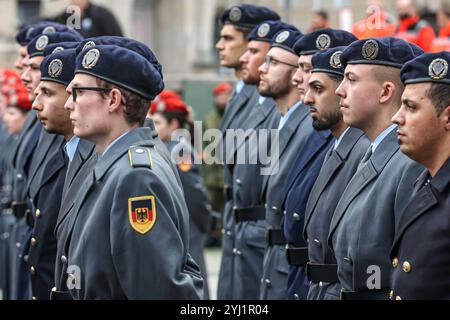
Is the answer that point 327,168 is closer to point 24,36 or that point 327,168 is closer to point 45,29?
point 45,29

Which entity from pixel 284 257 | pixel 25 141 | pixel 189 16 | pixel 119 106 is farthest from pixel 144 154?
pixel 189 16

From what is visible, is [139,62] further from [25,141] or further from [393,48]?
[25,141]

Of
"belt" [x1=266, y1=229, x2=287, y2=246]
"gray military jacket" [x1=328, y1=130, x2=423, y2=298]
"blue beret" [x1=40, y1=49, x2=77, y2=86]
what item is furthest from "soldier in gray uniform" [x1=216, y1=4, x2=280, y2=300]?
"gray military jacket" [x1=328, y1=130, x2=423, y2=298]

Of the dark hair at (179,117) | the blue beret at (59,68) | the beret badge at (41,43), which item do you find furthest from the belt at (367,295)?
the dark hair at (179,117)

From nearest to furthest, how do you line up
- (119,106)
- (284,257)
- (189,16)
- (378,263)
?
(119,106) → (378,263) → (284,257) → (189,16)

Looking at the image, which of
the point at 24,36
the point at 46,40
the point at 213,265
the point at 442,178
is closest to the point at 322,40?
the point at 46,40

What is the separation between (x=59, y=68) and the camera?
281 inches

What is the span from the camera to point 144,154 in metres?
5.52

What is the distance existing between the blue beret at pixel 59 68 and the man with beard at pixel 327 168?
126 centimetres

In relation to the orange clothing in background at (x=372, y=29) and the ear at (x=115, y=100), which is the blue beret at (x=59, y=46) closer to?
the orange clothing in background at (x=372, y=29)

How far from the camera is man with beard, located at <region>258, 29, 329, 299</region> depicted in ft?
26.9

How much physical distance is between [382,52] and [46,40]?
2743 mm
